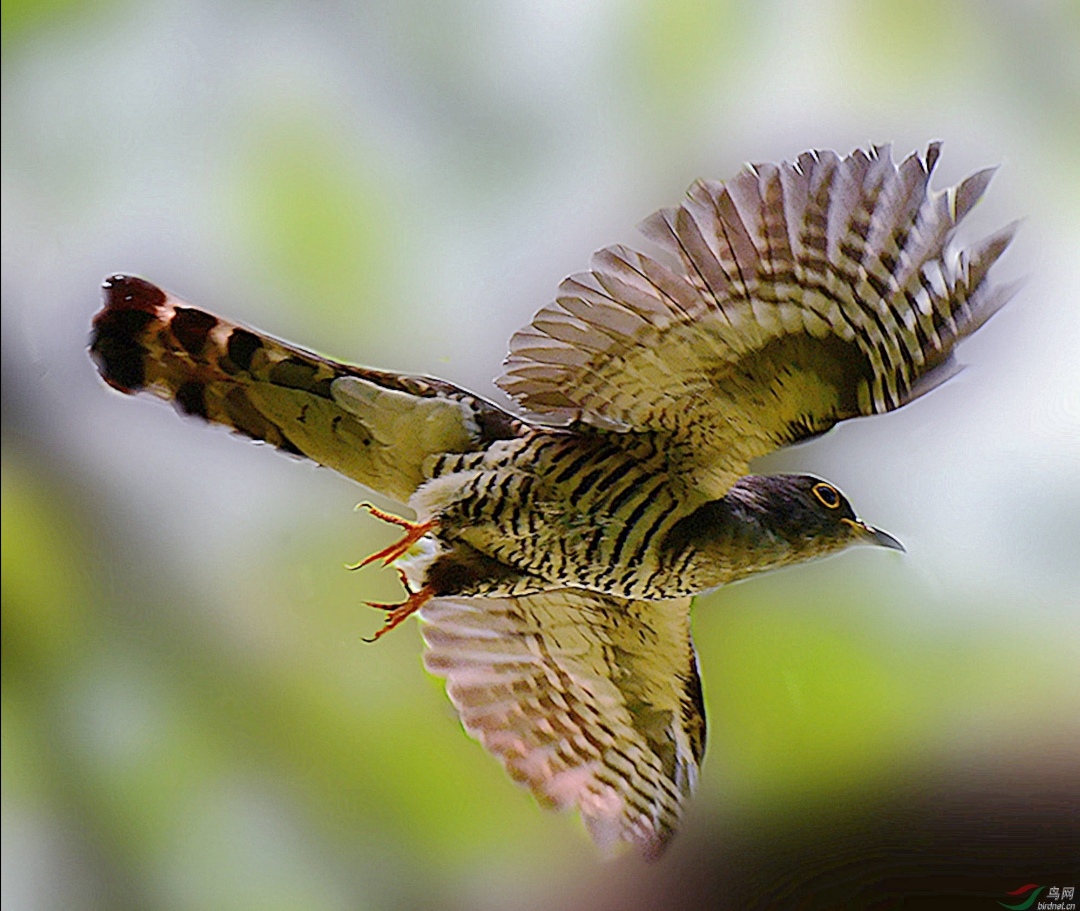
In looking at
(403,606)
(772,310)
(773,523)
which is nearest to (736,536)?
(773,523)

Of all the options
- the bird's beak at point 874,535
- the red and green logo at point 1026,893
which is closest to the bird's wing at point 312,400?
the bird's beak at point 874,535

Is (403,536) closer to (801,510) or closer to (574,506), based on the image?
(574,506)

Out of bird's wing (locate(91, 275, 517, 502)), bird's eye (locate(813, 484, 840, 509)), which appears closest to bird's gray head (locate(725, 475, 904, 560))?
bird's eye (locate(813, 484, 840, 509))

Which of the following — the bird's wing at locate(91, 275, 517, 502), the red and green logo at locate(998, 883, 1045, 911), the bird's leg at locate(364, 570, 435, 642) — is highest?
the bird's wing at locate(91, 275, 517, 502)

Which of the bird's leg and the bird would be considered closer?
the bird

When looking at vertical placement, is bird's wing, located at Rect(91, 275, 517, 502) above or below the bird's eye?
above

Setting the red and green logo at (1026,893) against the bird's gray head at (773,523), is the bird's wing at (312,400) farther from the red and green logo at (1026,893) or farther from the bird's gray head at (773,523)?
the red and green logo at (1026,893)

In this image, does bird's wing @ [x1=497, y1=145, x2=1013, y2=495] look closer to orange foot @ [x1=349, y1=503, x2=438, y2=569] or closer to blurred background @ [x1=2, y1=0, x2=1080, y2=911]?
blurred background @ [x1=2, y1=0, x2=1080, y2=911]
